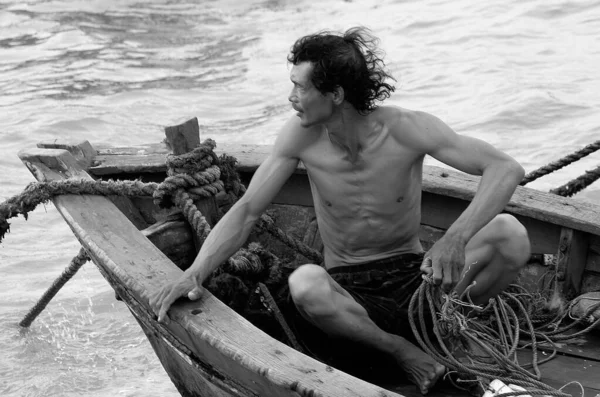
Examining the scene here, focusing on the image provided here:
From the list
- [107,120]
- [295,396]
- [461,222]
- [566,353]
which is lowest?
[107,120]

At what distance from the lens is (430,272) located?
9.45 ft

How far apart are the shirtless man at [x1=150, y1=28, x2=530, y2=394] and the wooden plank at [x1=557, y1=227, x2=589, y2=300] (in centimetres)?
50

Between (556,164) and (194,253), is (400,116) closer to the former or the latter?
(194,253)

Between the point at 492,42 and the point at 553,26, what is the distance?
97 centimetres

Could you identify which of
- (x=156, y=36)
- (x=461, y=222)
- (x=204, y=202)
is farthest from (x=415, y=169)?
(x=156, y=36)

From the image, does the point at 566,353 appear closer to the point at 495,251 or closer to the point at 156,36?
the point at 495,251

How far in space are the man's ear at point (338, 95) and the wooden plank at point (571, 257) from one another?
3.95 ft

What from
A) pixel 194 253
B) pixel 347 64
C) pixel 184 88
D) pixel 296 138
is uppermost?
pixel 347 64

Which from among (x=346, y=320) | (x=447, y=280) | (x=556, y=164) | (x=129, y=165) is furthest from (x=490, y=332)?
(x=129, y=165)

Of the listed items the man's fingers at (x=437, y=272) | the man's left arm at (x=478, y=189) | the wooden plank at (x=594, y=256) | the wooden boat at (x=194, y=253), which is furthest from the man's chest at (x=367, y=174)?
the wooden plank at (x=594, y=256)

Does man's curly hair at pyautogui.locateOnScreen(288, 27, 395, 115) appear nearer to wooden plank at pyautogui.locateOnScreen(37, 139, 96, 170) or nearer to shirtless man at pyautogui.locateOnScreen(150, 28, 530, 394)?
shirtless man at pyautogui.locateOnScreen(150, 28, 530, 394)

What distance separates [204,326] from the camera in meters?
2.85

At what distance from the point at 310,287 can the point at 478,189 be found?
0.67 meters

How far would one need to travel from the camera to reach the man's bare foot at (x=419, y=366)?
300 centimetres
